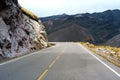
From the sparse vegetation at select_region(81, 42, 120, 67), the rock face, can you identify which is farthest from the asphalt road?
the rock face

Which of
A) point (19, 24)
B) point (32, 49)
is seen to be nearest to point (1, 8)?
point (19, 24)

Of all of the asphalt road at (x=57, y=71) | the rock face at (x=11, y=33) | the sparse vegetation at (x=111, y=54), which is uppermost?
the rock face at (x=11, y=33)

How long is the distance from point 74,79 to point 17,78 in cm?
270

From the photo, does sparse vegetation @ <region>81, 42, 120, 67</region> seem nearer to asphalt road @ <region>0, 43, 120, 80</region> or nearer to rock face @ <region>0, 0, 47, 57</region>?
asphalt road @ <region>0, 43, 120, 80</region>

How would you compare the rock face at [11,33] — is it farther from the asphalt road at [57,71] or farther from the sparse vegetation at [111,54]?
the sparse vegetation at [111,54]

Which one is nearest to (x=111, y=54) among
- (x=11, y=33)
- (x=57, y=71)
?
(x=11, y=33)

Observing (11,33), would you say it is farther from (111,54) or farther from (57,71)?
(57,71)

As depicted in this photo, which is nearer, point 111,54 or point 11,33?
point 11,33

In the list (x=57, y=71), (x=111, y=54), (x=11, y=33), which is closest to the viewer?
(x=57, y=71)

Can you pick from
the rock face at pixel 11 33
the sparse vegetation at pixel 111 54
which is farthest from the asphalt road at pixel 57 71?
the rock face at pixel 11 33

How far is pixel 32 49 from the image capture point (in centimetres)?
3700

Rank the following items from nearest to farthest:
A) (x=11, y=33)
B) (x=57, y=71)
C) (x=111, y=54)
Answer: (x=57, y=71), (x=11, y=33), (x=111, y=54)

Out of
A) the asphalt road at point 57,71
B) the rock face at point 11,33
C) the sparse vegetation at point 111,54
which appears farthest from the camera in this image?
the rock face at point 11,33

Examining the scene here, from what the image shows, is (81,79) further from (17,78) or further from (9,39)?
(9,39)
